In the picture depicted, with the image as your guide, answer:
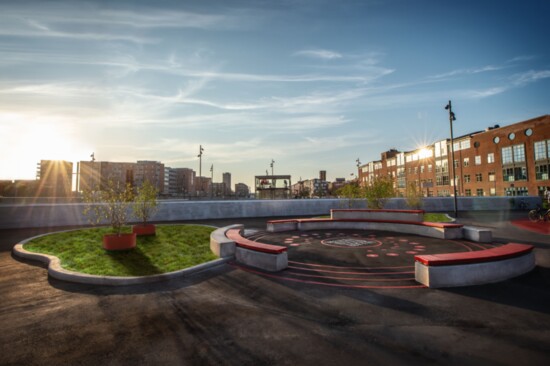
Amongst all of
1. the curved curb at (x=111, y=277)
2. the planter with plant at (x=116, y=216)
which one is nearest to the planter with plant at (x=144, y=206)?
the planter with plant at (x=116, y=216)

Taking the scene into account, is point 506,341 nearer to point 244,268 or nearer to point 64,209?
point 244,268

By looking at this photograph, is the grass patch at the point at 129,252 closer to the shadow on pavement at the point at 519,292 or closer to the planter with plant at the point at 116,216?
the planter with plant at the point at 116,216

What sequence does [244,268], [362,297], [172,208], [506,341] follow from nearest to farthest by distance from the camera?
[506,341] → [362,297] → [244,268] → [172,208]

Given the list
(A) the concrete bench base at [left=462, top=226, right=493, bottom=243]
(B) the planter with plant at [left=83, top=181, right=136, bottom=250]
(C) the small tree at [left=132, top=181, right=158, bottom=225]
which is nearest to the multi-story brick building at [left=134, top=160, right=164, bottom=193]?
(C) the small tree at [left=132, top=181, right=158, bottom=225]

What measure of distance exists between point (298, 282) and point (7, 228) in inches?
816

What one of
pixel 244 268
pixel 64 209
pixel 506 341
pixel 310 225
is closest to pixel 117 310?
pixel 244 268

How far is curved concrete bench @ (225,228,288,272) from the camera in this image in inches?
331

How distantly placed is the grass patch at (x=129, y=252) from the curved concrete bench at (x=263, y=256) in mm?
1072

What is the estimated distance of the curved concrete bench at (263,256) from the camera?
8398 millimetres

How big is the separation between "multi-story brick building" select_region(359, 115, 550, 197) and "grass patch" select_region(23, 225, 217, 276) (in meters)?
36.8

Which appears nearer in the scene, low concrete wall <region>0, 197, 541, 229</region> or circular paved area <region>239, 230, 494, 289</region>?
circular paved area <region>239, 230, 494, 289</region>

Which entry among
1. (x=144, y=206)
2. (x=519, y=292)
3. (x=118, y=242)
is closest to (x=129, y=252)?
(x=118, y=242)

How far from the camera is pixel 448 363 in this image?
12.2 feet

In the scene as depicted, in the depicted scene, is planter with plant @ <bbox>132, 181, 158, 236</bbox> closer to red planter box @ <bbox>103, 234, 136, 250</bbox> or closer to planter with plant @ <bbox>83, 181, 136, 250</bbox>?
planter with plant @ <bbox>83, 181, 136, 250</bbox>
